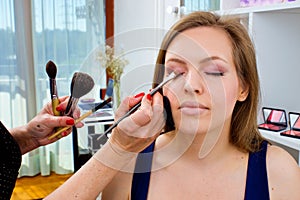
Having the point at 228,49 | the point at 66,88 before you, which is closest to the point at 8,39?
the point at 66,88

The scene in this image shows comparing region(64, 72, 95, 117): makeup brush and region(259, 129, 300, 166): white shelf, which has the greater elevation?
region(64, 72, 95, 117): makeup brush

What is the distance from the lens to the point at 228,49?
73 centimetres

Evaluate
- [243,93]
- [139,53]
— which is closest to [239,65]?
[243,93]

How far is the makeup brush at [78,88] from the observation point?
2.39 ft

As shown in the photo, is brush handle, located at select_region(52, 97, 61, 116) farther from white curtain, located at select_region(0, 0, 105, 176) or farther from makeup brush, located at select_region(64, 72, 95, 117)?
white curtain, located at select_region(0, 0, 105, 176)

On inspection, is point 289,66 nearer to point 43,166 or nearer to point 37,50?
point 37,50

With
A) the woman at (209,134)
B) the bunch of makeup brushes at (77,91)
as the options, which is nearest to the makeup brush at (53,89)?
the bunch of makeup brushes at (77,91)

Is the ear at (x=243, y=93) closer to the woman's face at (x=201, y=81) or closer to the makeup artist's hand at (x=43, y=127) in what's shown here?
the woman's face at (x=201, y=81)

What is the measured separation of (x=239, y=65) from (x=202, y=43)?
0.11 m

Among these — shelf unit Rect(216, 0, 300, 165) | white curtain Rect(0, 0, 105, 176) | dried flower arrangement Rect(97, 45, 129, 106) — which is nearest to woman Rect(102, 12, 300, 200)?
dried flower arrangement Rect(97, 45, 129, 106)

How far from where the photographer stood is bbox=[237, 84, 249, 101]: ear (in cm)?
77

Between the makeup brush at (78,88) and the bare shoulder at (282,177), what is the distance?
1.50 ft

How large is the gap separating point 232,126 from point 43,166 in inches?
79.9

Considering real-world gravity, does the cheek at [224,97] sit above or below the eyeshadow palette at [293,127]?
above
